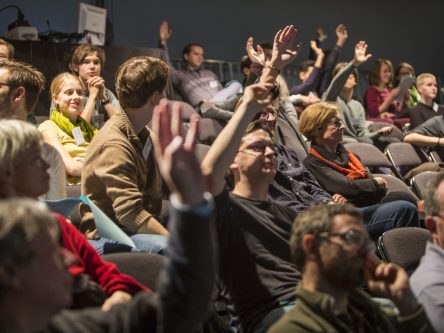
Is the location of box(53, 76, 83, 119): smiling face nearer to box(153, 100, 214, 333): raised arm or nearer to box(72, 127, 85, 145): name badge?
box(72, 127, 85, 145): name badge

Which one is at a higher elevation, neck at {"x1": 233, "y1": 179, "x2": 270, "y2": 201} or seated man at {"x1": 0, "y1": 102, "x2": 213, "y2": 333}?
seated man at {"x1": 0, "y1": 102, "x2": 213, "y2": 333}

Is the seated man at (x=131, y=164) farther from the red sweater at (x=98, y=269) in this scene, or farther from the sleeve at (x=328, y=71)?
the sleeve at (x=328, y=71)

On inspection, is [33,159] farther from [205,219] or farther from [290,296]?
[290,296]

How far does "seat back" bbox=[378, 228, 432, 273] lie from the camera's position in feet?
9.46

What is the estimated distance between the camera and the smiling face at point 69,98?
3.98m

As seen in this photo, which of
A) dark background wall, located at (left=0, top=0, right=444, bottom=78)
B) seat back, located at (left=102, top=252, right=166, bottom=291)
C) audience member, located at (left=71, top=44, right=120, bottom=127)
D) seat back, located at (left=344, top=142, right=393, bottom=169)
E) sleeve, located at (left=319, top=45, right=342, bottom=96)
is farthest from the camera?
dark background wall, located at (left=0, top=0, right=444, bottom=78)

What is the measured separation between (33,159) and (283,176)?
1.67 meters

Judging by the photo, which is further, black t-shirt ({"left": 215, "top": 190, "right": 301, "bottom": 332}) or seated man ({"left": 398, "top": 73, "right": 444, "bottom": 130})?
seated man ({"left": 398, "top": 73, "right": 444, "bottom": 130})

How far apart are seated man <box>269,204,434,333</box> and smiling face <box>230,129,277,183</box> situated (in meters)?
0.66

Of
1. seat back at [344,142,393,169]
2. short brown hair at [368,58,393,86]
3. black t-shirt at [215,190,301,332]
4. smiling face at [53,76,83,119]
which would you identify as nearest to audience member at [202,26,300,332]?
black t-shirt at [215,190,301,332]

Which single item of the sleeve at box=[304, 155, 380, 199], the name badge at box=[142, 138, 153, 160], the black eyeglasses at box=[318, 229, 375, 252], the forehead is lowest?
the sleeve at box=[304, 155, 380, 199]

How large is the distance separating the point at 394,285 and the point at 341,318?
6.7 inches

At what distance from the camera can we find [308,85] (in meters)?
6.51

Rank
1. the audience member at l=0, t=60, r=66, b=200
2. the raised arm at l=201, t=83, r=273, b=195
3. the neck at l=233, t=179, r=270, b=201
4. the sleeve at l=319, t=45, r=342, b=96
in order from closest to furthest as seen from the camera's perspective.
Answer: the raised arm at l=201, t=83, r=273, b=195, the neck at l=233, t=179, r=270, b=201, the audience member at l=0, t=60, r=66, b=200, the sleeve at l=319, t=45, r=342, b=96
